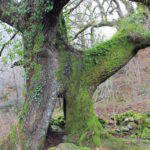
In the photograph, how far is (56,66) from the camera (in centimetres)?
503

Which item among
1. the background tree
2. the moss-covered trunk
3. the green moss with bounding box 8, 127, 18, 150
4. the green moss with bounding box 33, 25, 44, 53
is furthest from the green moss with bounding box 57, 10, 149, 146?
the green moss with bounding box 8, 127, 18, 150

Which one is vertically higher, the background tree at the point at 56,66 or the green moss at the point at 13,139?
the background tree at the point at 56,66

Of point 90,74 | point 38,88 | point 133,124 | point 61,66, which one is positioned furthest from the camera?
point 133,124

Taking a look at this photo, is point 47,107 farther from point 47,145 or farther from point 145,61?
point 145,61

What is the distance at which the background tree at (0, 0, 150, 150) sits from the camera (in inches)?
174

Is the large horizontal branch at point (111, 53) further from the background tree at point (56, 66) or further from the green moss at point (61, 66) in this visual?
the green moss at point (61, 66)

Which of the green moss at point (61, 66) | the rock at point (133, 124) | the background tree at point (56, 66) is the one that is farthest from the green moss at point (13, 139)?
the rock at point (133, 124)

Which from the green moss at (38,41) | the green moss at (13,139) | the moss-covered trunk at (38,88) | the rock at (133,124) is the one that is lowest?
the rock at (133,124)

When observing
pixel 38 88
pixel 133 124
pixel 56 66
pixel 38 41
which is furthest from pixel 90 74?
pixel 133 124

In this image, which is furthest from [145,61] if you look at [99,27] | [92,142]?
[92,142]

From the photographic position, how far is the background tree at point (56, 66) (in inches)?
174

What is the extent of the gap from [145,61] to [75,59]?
33.6 feet

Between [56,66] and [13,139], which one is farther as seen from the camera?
[56,66]

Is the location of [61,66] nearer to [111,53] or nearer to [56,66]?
[56,66]
